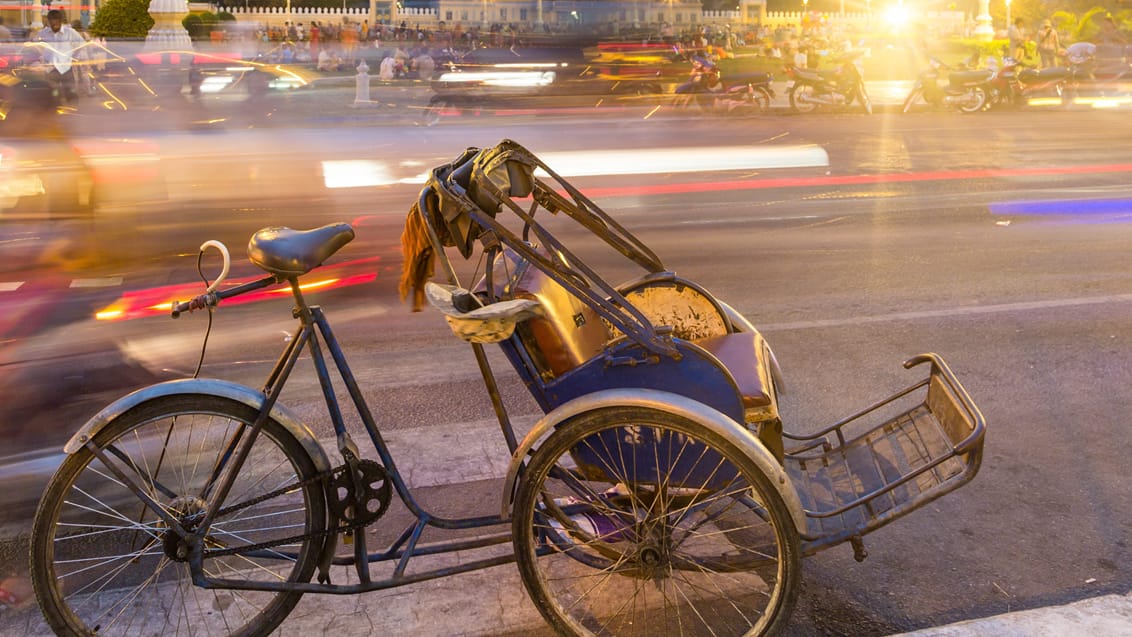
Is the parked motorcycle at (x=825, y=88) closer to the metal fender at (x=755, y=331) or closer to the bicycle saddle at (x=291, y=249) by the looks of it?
the metal fender at (x=755, y=331)

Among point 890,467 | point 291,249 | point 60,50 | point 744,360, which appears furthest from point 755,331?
point 60,50

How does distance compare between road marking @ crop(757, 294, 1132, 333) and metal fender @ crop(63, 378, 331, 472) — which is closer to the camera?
metal fender @ crop(63, 378, 331, 472)

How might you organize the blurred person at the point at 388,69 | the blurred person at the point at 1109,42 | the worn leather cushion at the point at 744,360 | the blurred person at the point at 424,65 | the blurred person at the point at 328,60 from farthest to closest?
the blurred person at the point at 1109,42 < the blurred person at the point at 328,60 < the blurred person at the point at 388,69 < the blurred person at the point at 424,65 < the worn leather cushion at the point at 744,360

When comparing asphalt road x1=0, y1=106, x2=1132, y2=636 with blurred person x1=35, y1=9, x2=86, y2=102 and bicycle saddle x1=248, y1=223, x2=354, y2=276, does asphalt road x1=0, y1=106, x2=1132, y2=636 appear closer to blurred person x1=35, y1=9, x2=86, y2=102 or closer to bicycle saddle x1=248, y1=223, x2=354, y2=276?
bicycle saddle x1=248, y1=223, x2=354, y2=276

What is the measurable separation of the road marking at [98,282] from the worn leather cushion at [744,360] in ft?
18.5

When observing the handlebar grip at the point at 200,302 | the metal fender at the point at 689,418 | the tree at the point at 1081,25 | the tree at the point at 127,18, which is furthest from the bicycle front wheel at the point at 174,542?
the tree at the point at 1081,25

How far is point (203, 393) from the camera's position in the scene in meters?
3.03

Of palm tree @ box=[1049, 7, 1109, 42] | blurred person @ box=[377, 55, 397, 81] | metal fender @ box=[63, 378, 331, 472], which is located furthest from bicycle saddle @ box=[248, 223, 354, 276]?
palm tree @ box=[1049, 7, 1109, 42]

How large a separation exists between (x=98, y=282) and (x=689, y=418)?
6.48m

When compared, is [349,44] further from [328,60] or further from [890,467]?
[890,467]

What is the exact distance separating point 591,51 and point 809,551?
16.9 metres

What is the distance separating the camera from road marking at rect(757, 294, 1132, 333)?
6.64 meters

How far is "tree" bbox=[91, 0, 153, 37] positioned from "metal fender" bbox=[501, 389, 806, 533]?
128 ft

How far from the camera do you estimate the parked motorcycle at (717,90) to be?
2039 cm
